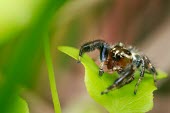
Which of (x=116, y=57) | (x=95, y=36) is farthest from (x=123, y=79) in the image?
(x=95, y=36)

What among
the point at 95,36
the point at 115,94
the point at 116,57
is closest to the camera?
the point at 115,94

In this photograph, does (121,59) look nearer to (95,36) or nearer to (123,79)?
(123,79)

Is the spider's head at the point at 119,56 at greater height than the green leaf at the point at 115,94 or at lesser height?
greater

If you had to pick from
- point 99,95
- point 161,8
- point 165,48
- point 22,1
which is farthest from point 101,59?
point 161,8

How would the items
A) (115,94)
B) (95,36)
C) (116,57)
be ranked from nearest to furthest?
(115,94), (116,57), (95,36)

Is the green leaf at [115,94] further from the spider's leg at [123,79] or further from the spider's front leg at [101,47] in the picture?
the spider's front leg at [101,47]

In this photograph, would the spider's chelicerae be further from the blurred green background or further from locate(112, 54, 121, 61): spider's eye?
the blurred green background

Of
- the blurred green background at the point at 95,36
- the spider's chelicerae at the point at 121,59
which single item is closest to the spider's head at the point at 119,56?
the spider's chelicerae at the point at 121,59
